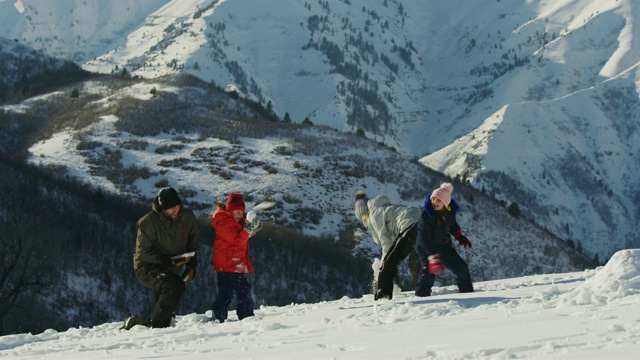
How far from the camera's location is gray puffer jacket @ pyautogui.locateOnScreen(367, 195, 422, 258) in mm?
13852

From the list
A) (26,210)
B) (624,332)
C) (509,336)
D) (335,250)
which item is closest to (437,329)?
(509,336)

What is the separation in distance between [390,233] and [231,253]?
2.95 m

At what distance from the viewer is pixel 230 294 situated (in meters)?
13.0

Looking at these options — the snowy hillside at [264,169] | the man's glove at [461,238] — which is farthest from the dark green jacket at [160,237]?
the snowy hillside at [264,169]

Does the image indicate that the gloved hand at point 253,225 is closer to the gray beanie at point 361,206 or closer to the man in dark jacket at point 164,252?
the man in dark jacket at point 164,252

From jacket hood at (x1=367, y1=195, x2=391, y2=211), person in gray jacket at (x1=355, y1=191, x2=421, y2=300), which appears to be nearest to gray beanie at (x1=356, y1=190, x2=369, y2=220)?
person in gray jacket at (x1=355, y1=191, x2=421, y2=300)

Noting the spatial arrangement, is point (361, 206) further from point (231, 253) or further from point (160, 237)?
point (160, 237)

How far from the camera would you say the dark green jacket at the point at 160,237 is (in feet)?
39.1

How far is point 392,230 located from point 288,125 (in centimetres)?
9514

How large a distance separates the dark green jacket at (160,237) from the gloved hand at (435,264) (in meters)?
3.79

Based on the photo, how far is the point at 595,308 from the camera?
8.28m

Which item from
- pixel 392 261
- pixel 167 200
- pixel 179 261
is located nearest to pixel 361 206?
pixel 392 261

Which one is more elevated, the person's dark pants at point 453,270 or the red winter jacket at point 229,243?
the red winter jacket at point 229,243

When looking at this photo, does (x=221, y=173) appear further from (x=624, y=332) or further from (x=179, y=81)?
(x=624, y=332)
